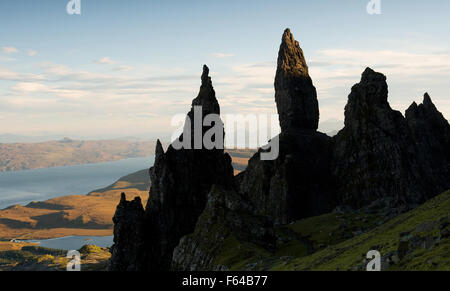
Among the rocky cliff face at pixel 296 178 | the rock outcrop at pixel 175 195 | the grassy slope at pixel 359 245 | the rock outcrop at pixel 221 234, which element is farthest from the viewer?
the rocky cliff face at pixel 296 178

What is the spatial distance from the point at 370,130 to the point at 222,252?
349 feet

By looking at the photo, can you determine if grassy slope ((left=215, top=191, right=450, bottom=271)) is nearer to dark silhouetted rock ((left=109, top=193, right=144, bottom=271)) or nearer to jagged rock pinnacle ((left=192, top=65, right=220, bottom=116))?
dark silhouetted rock ((left=109, top=193, right=144, bottom=271))

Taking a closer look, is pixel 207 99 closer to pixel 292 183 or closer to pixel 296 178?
pixel 292 183

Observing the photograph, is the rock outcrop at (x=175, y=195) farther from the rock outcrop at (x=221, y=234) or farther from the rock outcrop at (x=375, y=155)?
the rock outcrop at (x=375, y=155)

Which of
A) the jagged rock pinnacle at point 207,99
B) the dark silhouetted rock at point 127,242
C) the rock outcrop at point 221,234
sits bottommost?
the dark silhouetted rock at point 127,242

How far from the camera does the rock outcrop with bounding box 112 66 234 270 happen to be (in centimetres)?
14188

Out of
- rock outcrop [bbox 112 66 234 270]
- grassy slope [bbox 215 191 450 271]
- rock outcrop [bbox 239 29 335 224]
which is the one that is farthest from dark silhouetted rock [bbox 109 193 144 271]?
rock outcrop [bbox 239 29 335 224]

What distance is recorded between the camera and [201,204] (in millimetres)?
147625

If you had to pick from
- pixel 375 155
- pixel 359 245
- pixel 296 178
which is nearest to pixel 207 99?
pixel 296 178

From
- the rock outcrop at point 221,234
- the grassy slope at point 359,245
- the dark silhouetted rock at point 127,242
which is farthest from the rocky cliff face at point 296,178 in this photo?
the grassy slope at point 359,245

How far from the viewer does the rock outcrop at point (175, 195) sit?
5586 inches

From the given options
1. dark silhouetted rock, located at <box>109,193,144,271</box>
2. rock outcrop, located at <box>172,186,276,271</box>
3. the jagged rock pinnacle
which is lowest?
dark silhouetted rock, located at <box>109,193,144,271</box>
